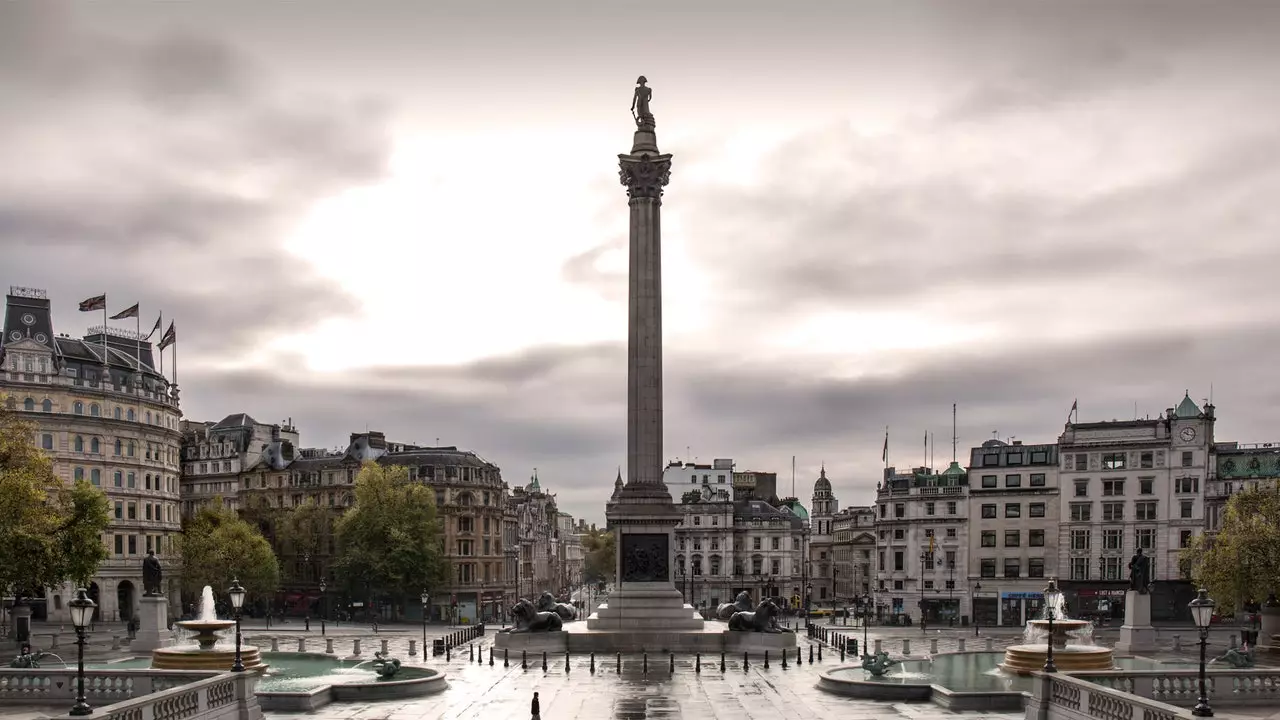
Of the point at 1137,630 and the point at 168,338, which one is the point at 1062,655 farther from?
the point at 168,338

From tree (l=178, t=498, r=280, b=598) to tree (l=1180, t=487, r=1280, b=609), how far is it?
71270 mm

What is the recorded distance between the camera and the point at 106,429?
317ft

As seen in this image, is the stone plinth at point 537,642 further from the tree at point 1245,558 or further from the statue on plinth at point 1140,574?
the tree at point 1245,558

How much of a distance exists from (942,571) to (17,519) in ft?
250

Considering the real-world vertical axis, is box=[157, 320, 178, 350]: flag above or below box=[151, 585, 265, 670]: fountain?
above

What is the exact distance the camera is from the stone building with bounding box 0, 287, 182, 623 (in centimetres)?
9188

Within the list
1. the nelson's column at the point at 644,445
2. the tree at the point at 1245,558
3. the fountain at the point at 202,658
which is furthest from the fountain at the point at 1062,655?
the fountain at the point at 202,658

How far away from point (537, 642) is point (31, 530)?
27.5 metres

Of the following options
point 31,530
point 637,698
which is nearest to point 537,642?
point 637,698

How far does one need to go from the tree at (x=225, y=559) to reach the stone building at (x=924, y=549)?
54538mm

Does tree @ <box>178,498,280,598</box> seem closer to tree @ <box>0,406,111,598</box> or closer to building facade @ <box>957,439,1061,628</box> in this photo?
tree @ <box>0,406,111,598</box>

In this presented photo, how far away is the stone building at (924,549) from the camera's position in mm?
107000

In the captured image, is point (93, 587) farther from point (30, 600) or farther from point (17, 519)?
point (17, 519)

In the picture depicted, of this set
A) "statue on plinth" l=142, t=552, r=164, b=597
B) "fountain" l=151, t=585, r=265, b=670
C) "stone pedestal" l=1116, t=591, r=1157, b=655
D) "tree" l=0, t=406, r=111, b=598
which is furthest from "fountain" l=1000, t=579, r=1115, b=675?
"tree" l=0, t=406, r=111, b=598
